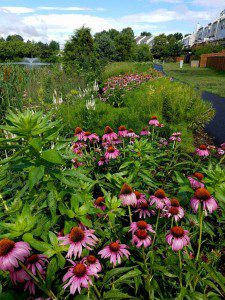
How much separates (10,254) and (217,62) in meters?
29.4

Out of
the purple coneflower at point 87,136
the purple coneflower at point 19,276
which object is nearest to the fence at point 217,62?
the purple coneflower at point 87,136

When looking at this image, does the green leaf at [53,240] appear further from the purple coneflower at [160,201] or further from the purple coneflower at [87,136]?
the purple coneflower at [87,136]

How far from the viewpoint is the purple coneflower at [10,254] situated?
3.45ft

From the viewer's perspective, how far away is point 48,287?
3.92 ft

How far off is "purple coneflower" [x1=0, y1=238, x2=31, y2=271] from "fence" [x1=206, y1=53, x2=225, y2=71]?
26893 millimetres

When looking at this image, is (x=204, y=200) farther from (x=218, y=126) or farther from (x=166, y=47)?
(x=166, y=47)

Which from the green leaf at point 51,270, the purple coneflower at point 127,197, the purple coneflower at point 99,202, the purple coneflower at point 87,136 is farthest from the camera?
the purple coneflower at point 87,136

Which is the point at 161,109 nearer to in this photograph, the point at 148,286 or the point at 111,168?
the point at 111,168

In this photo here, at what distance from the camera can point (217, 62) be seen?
87.9 ft

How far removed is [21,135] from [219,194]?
3.72 ft

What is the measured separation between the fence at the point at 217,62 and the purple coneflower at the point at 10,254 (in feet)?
88.2

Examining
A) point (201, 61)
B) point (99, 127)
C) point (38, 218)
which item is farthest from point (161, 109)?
point (201, 61)

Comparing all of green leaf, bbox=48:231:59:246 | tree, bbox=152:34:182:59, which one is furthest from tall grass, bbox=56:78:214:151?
tree, bbox=152:34:182:59

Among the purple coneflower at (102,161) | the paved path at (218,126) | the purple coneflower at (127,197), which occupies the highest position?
the purple coneflower at (127,197)
